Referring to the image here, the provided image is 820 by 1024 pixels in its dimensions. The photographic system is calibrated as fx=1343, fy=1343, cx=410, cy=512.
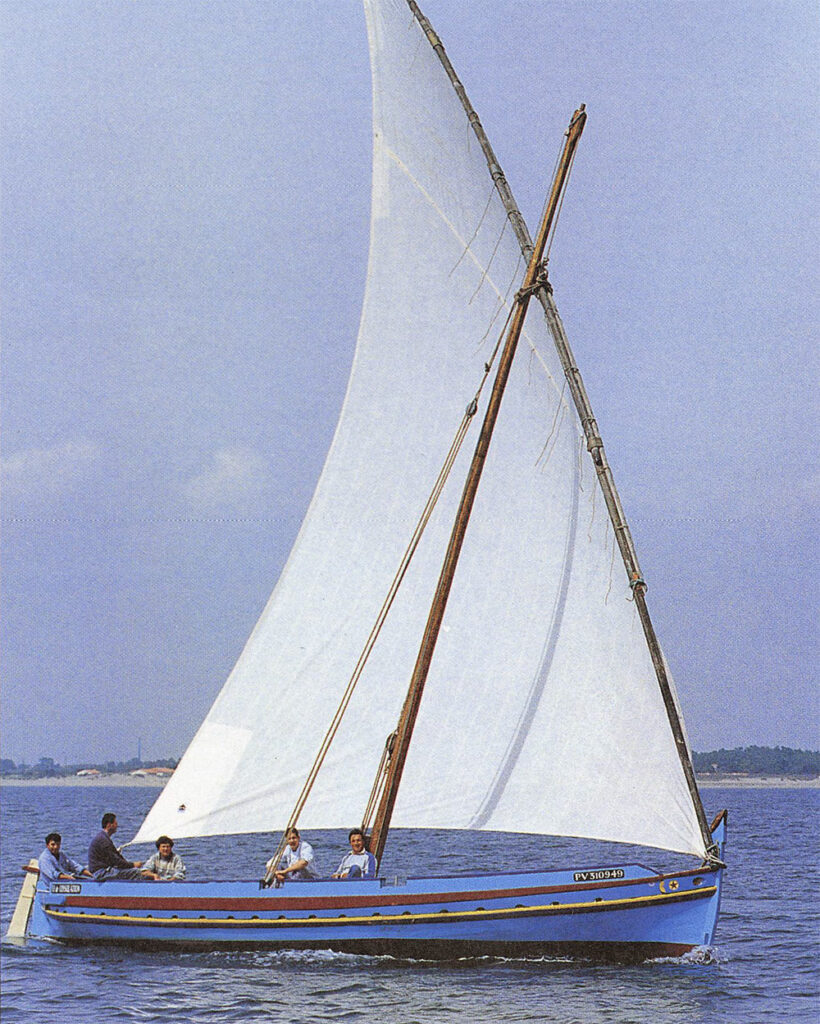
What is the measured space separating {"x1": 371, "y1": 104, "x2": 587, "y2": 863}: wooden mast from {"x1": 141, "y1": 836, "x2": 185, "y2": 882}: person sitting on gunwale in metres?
3.43

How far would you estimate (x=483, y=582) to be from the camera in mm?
22609

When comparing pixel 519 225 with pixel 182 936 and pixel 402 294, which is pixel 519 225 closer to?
pixel 402 294

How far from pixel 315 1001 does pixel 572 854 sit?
32.1 meters

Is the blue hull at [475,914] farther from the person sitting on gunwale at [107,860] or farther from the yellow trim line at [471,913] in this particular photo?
the person sitting on gunwale at [107,860]

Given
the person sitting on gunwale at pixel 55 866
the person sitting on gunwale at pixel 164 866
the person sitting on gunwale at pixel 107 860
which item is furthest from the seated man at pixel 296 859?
the person sitting on gunwale at pixel 55 866

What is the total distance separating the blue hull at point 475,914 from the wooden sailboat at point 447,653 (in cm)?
4

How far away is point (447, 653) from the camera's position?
22.4 m

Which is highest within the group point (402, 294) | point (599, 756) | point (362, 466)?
point (402, 294)

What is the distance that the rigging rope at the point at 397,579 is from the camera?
22047mm

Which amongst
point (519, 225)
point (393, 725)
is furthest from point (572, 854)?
point (519, 225)

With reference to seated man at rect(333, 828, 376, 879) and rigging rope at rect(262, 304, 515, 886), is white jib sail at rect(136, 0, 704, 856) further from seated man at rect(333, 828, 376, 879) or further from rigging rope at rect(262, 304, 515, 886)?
seated man at rect(333, 828, 376, 879)

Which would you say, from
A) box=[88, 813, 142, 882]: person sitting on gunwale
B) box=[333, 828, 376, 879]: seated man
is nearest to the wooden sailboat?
box=[333, 828, 376, 879]: seated man

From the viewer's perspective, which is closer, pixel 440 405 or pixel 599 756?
pixel 599 756

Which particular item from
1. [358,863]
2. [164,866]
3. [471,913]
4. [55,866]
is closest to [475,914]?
[471,913]
